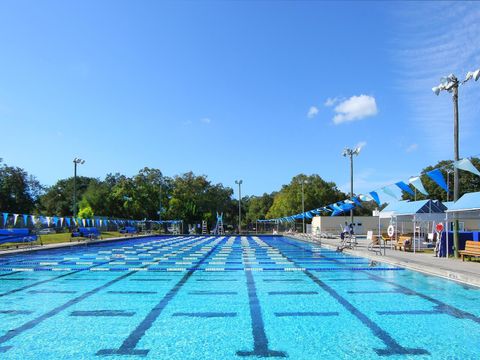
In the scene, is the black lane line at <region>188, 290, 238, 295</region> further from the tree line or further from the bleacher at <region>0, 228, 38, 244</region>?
the tree line

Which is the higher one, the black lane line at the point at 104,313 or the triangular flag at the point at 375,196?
the triangular flag at the point at 375,196

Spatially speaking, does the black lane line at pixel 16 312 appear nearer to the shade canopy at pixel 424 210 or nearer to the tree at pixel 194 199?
the shade canopy at pixel 424 210

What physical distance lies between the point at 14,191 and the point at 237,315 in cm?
5103

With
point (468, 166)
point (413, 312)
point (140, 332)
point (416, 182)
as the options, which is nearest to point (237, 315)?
point (140, 332)

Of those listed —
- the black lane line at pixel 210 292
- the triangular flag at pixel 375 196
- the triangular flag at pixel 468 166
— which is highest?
the triangular flag at pixel 468 166

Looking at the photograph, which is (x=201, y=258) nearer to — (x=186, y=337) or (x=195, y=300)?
(x=195, y=300)

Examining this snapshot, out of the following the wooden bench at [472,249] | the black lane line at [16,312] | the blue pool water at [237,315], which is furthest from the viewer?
the wooden bench at [472,249]

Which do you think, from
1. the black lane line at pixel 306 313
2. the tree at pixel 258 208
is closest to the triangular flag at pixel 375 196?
the black lane line at pixel 306 313

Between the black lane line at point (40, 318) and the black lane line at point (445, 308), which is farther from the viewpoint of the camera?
the black lane line at point (445, 308)

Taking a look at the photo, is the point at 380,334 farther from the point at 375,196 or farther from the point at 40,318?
the point at 375,196

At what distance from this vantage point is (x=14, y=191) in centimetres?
5122

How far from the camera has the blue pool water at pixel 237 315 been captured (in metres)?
5.84

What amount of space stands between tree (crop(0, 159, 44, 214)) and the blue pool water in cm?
3892

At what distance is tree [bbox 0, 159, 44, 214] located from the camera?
48156 mm
